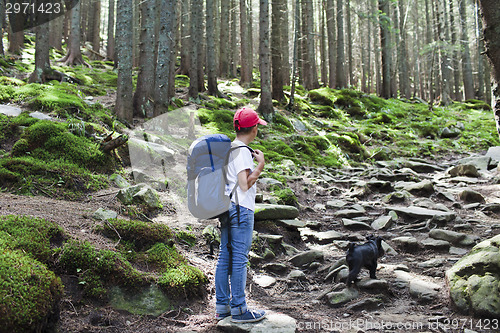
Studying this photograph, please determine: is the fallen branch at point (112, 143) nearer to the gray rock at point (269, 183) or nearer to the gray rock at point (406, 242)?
the gray rock at point (269, 183)

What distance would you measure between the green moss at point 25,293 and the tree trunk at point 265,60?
35.1ft

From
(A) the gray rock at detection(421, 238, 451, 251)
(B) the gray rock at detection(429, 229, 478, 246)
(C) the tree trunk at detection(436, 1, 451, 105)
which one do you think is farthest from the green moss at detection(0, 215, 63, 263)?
(C) the tree trunk at detection(436, 1, 451, 105)

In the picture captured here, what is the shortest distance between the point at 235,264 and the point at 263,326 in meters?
0.59

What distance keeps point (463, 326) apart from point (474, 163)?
8.77 metres

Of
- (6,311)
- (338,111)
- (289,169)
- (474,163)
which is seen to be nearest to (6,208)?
(6,311)

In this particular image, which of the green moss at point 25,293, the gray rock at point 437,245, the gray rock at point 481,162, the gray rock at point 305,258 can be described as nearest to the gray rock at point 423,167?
the gray rock at point 481,162

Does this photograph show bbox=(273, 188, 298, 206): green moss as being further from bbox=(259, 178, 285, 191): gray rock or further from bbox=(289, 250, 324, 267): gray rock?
bbox=(289, 250, 324, 267): gray rock

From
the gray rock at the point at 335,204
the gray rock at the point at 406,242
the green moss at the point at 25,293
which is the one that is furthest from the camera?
the gray rock at the point at 335,204

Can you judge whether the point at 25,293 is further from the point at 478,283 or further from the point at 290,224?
the point at 290,224

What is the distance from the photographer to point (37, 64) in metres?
10.5

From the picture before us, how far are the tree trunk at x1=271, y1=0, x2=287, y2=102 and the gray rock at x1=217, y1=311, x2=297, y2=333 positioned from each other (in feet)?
43.1

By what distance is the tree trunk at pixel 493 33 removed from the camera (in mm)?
3416

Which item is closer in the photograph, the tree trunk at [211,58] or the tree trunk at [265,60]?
the tree trunk at [265,60]

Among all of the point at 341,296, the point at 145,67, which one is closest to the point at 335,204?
the point at 341,296
